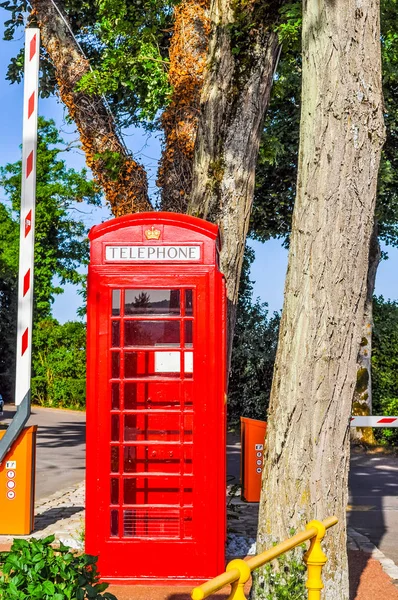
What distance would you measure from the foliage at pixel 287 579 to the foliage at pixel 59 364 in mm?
28106

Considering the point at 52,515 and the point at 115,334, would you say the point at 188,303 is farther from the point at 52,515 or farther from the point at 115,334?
the point at 52,515

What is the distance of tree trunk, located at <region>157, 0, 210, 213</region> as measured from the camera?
9.90 m

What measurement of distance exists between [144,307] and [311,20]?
243cm

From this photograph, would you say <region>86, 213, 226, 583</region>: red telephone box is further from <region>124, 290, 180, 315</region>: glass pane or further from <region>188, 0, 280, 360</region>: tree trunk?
<region>188, 0, 280, 360</region>: tree trunk

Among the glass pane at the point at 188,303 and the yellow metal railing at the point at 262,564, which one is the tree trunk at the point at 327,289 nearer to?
the yellow metal railing at the point at 262,564

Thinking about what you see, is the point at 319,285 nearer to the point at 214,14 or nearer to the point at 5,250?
the point at 214,14

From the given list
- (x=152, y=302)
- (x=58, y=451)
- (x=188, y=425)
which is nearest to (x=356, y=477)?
(x=58, y=451)

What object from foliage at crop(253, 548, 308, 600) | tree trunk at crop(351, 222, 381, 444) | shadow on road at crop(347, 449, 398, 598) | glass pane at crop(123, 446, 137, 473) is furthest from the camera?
tree trunk at crop(351, 222, 381, 444)

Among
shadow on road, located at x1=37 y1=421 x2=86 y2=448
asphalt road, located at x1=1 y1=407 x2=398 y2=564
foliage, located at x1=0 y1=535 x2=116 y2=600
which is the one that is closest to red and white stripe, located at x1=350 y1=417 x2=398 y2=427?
asphalt road, located at x1=1 y1=407 x2=398 y2=564

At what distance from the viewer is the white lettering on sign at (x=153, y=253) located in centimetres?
648

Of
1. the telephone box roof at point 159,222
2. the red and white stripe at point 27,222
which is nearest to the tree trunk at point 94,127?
the red and white stripe at point 27,222

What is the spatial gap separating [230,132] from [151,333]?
271 cm

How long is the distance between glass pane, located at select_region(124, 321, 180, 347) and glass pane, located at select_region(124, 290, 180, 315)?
9cm

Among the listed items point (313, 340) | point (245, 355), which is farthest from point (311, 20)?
point (245, 355)
